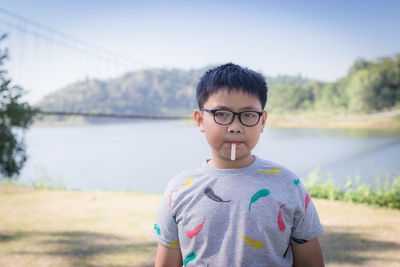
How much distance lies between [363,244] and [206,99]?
7.92 ft

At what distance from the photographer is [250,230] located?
3.27 ft

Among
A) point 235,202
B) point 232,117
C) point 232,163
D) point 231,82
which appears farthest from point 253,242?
point 231,82

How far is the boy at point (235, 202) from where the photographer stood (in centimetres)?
100

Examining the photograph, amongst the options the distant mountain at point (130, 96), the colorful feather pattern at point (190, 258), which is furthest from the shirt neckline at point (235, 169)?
the distant mountain at point (130, 96)

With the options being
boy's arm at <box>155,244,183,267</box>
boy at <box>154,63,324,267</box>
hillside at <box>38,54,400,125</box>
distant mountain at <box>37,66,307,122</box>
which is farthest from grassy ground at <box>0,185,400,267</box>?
distant mountain at <box>37,66,307,122</box>

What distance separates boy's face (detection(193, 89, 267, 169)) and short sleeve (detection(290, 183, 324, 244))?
18cm

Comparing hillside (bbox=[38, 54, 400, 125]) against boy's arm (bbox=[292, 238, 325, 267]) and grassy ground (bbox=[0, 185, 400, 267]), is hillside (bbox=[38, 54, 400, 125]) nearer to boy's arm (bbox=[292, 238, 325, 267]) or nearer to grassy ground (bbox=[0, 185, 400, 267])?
grassy ground (bbox=[0, 185, 400, 267])

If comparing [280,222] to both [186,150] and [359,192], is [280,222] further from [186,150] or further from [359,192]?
[186,150]

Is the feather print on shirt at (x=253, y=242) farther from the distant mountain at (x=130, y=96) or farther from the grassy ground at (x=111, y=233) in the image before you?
the distant mountain at (x=130, y=96)

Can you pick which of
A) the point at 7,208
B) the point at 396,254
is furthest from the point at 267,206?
the point at 7,208

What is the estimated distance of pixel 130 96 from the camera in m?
20.0

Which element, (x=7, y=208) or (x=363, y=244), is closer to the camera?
(x=363, y=244)

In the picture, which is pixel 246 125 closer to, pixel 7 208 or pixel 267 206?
pixel 267 206

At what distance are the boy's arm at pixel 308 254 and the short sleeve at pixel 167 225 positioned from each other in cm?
35
